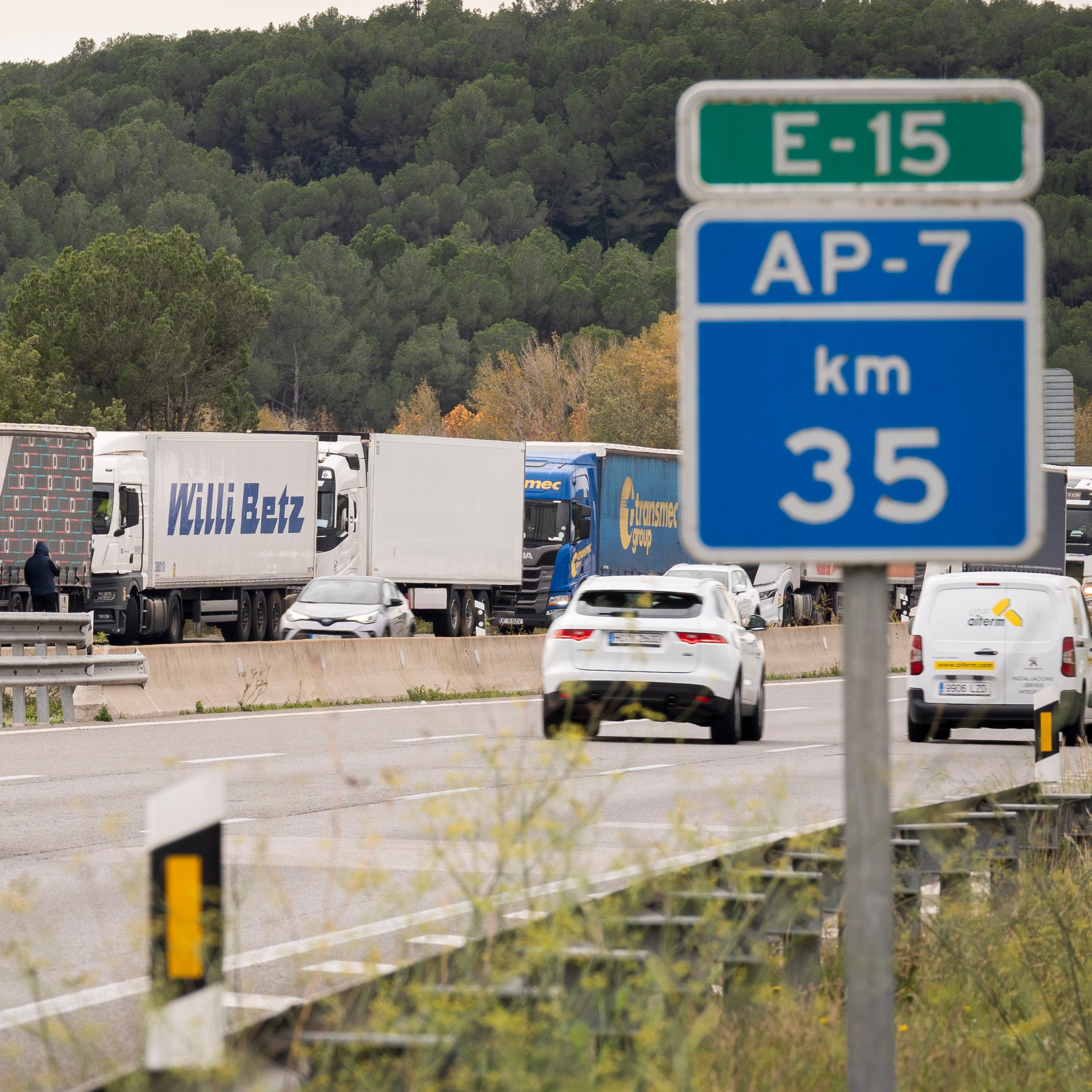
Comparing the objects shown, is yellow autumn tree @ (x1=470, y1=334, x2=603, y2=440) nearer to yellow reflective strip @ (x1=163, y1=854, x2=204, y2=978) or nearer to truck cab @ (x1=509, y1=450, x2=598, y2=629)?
truck cab @ (x1=509, y1=450, x2=598, y2=629)

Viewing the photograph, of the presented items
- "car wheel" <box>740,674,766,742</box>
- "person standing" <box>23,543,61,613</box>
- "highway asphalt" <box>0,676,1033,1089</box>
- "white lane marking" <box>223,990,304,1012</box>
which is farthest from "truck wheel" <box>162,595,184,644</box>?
"white lane marking" <box>223,990,304,1012</box>

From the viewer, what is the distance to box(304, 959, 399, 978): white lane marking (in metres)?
4.49

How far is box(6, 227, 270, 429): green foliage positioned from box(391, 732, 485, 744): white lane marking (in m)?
55.5

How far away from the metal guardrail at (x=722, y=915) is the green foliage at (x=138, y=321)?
68.3 m

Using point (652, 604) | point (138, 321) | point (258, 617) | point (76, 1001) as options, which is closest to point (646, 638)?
point (652, 604)

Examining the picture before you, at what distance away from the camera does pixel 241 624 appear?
4053 cm

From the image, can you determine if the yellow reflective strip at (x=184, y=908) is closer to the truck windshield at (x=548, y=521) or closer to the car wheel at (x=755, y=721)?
the car wheel at (x=755, y=721)

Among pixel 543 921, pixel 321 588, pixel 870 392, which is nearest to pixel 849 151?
pixel 870 392

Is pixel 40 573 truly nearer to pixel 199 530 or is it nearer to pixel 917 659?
pixel 199 530

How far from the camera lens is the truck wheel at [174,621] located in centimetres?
3847

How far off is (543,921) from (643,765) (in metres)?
13.0

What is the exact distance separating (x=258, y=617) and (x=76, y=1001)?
34.3 meters

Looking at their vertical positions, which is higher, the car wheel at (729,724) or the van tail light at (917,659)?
the van tail light at (917,659)

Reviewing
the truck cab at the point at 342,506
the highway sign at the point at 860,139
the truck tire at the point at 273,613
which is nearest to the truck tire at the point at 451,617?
the truck cab at the point at 342,506
